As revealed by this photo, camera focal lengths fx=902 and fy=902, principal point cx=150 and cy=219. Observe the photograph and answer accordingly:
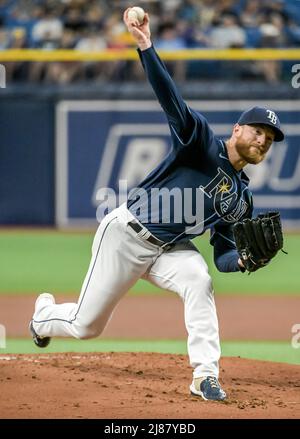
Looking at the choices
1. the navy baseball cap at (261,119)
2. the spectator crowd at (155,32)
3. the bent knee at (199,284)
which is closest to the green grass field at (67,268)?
the spectator crowd at (155,32)

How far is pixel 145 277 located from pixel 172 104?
4.04 ft

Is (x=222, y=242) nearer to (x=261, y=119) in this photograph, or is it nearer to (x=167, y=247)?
(x=167, y=247)

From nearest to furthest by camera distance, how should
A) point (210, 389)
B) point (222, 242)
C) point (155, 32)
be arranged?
point (210, 389) < point (222, 242) < point (155, 32)

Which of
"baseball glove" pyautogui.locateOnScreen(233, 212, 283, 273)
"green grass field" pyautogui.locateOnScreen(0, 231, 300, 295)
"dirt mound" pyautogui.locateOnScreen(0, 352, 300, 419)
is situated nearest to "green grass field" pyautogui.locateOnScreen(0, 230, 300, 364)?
"green grass field" pyautogui.locateOnScreen(0, 231, 300, 295)

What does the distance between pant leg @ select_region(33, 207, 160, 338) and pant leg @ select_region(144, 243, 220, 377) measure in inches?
6.2

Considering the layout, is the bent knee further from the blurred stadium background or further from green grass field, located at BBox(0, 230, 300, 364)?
the blurred stadium background

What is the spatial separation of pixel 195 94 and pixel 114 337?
676 centimetres

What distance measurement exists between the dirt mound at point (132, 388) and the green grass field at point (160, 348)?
410 millimetres

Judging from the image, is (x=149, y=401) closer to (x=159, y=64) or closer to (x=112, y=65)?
(x=159, y=64)

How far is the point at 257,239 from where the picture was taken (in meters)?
5.38

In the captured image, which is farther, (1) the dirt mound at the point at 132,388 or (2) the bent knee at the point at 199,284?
(2) the bent knee at the point at 199,284

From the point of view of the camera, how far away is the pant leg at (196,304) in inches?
212

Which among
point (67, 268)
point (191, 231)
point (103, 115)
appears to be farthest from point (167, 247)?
point (103, 115)

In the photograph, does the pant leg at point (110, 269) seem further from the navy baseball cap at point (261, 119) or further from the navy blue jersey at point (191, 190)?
the navy baseball cap at point (261, 119)
